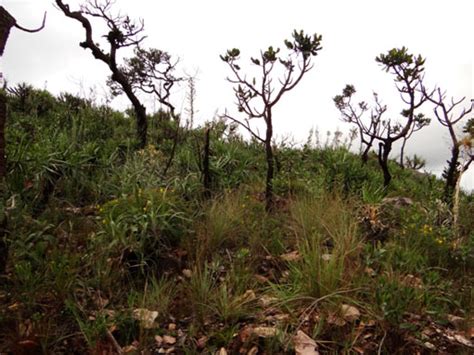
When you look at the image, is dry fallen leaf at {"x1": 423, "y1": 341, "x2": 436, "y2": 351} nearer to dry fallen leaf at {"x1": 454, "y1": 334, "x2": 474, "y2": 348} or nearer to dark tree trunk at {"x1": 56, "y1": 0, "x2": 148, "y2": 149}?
dry fallen leaf at {"x1": 454, "y1": 334, "x2": 474, "y2": 348}

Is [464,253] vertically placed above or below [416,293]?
above

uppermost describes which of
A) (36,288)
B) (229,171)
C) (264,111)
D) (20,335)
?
(264,111)

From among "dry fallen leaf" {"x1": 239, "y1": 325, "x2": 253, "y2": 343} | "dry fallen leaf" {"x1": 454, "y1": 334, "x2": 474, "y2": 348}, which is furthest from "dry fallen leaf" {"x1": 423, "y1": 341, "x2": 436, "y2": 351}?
"dry fallen leaf" {"x1": 239, "y1": 325, "x2": 253, "y2": 343}

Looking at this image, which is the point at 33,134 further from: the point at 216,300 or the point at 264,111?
the point at 216,300

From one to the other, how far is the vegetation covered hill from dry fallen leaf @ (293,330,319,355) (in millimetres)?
10

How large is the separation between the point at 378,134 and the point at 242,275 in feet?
16.9

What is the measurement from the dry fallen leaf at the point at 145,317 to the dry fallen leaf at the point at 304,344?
951 mm

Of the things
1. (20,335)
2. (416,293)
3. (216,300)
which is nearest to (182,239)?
(216,300)

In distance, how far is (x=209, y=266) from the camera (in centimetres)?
343

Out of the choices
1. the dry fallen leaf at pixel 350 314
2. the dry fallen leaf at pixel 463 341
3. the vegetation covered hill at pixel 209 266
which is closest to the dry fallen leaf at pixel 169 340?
the vegetation covered hill at pixel 209 266

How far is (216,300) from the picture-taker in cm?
295

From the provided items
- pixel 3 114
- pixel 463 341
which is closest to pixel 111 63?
pixel 3 114

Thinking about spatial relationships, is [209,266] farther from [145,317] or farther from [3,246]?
[3,246]

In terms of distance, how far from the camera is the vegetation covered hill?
2.66 meters
